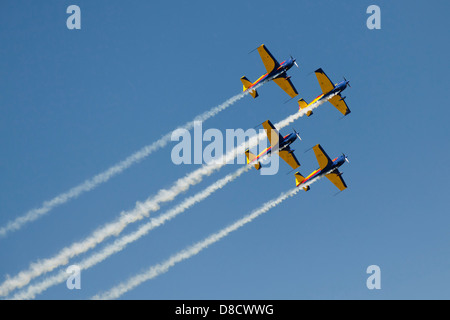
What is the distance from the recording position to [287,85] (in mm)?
90562

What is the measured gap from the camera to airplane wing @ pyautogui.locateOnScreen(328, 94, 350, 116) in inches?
3595

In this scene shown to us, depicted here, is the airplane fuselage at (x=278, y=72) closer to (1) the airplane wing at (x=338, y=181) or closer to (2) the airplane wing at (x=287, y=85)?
(2) the airplane wing at (x=287, y=85)

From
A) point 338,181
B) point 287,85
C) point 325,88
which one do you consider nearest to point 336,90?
point 325,88

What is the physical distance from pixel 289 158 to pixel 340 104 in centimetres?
1067

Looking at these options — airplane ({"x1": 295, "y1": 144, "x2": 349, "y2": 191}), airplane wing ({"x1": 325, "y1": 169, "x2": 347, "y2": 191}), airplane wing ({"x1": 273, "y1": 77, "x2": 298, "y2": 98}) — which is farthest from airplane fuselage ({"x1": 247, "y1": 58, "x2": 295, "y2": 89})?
airplane wing ({"x1": 325, "y1": 169, "x2": 347, "y2": 191})

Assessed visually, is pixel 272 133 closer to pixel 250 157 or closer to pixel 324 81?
pixel 250 157

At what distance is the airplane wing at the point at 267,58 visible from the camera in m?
86.6

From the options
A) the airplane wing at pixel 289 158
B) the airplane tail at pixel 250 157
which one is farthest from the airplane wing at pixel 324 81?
the airplane tail at pixel 250 157

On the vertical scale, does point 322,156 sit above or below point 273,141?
below

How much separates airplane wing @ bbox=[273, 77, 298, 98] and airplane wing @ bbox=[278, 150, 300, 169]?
833 centimetres

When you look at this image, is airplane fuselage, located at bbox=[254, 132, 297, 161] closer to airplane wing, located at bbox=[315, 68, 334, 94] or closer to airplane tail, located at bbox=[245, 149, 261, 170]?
airplane tail, located at bbox=[245, 149, 261, 170]

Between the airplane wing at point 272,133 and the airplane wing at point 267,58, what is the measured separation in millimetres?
7097
